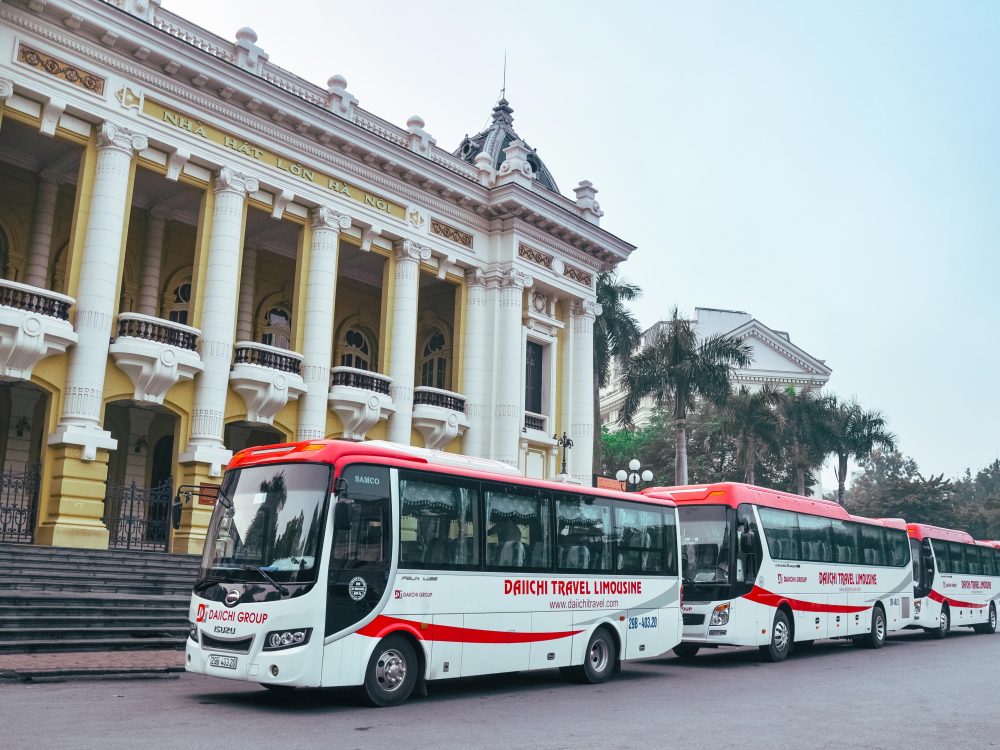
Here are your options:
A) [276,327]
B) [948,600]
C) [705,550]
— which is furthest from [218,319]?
[948,600]

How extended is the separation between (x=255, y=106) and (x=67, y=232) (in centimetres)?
607

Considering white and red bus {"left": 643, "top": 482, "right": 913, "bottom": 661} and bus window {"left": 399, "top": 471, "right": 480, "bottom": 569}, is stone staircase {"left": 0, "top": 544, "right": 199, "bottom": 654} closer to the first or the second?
bus window {"left": 399, "top": 471, "right": 480, "bottom": 569}

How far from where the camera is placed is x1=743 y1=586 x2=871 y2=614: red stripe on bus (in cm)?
1688

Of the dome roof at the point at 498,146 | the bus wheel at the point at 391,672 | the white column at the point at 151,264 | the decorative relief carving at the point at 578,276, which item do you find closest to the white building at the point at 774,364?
the dome roof at the point at 498,146

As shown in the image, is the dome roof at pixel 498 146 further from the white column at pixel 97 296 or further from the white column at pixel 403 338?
the white column at pixel 97 296

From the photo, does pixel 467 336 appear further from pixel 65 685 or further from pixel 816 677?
pixel 65 685

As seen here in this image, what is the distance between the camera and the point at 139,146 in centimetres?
2131

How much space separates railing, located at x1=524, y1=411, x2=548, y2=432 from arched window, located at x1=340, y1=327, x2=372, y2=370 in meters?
5.81

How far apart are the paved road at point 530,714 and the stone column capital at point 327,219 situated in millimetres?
14684

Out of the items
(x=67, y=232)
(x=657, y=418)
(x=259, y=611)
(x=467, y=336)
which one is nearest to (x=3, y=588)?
(x=259, y=611)

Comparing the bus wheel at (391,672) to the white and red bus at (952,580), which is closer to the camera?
the bus wheel at (391,672)

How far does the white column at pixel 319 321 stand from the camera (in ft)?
80.1

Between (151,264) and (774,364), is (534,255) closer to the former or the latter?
(151,264)

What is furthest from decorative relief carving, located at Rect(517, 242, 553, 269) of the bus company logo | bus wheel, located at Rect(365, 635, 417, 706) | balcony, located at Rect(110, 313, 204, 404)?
the bus company logo
